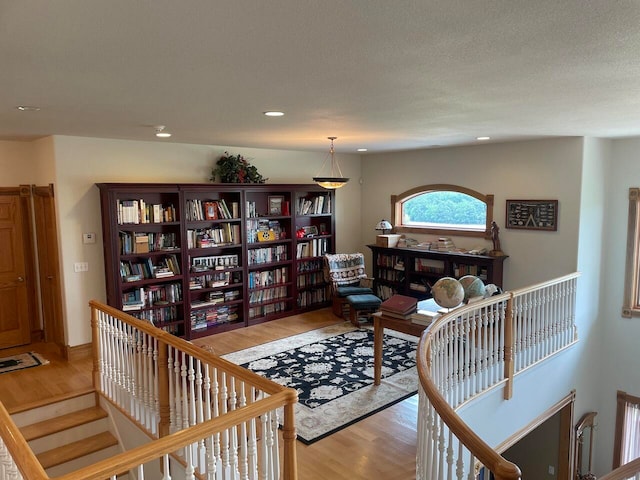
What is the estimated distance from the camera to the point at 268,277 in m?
7.24

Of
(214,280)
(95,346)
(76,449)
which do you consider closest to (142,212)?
(214,280)

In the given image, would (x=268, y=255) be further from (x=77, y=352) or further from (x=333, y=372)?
(x=77, y=352)

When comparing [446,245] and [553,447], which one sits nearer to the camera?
[553,447]

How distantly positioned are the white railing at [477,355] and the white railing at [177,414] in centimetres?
75

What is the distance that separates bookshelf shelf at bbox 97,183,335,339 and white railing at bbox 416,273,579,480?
3661 millimetres

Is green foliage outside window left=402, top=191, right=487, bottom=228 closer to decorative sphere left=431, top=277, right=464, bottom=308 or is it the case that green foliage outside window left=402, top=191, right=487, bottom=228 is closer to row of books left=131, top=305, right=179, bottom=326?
decorative sphere left=431, top=277, right=464, bottom=308

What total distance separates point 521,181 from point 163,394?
5.24 m

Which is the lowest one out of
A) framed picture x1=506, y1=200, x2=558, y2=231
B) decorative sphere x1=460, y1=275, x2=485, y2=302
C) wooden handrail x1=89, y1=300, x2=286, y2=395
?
wooden handrail x1=89, y1=300, x2=286, y2=395

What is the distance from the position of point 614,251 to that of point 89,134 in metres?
6.76

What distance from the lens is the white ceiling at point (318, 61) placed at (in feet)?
5.47

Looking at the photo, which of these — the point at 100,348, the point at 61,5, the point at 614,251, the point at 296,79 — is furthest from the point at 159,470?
the point at 614,251

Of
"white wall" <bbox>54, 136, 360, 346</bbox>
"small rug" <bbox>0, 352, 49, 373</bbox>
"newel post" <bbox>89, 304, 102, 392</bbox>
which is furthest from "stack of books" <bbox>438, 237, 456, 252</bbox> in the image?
"small rug" <bbox>0, 352, 49, 373</bbox>

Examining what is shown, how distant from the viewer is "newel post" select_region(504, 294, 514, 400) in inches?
169

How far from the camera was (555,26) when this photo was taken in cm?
183
